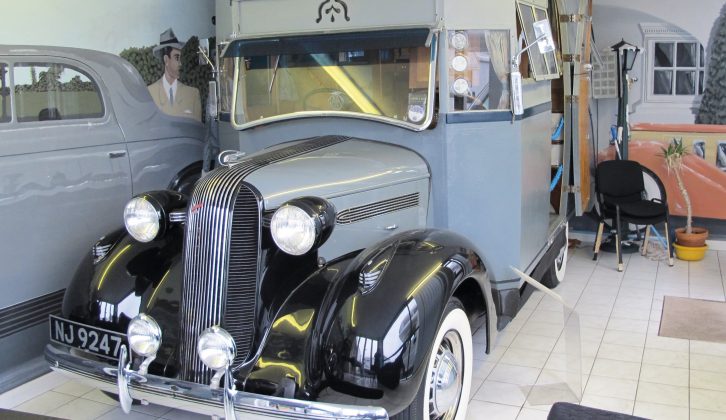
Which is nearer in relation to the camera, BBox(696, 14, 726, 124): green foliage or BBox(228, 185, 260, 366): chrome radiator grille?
BBox(228, 185, 260, 366): chrome radiator grille

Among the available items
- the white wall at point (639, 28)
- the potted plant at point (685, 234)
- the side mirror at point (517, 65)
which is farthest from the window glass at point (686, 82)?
the side mirror at point (517, 65)

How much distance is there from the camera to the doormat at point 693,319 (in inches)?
182

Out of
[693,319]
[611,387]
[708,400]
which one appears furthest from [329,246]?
[693,319]

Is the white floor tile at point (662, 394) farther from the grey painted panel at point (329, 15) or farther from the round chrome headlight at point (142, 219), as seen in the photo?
the round chrome headlight at point (142, 219)

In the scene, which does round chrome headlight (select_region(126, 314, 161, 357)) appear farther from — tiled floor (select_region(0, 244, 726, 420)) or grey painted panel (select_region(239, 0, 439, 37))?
grey painted panel (select_region(239, 0, 439, 37))

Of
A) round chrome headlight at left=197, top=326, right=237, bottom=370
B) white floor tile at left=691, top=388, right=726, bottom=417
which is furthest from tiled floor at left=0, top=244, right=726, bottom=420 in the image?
round chrome headlight at left=197, top=326, right=237, bottom=370

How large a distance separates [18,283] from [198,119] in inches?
89.9

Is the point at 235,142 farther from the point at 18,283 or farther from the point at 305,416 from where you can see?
the point at 305,416

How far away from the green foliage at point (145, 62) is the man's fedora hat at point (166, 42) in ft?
0.17

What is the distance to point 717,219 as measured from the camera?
266 inches

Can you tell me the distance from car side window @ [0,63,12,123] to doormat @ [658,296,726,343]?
14.1 ft

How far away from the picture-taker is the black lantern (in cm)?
650

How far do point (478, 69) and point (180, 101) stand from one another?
2.94 m

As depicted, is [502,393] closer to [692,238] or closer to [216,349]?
[216,349]
